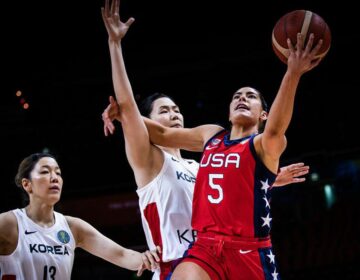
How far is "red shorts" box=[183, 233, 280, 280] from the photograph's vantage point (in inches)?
122

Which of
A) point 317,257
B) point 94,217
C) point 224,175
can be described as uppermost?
point 224,175

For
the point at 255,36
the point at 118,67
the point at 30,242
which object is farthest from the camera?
the point at 255,36

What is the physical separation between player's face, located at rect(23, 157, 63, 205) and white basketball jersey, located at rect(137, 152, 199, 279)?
2.91 ft

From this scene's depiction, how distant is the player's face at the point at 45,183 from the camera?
168 inches

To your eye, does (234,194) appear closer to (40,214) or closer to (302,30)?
(302,30)

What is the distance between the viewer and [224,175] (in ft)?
10.8

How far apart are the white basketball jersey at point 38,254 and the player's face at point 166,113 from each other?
3.71ft

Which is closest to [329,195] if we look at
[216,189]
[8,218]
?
[8,218]

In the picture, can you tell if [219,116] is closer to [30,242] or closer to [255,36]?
[255,36]

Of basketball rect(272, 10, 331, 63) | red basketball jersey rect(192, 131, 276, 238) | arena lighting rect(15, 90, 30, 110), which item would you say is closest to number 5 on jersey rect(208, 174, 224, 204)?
red basketball jersey rect(192, 131, 276, 238)

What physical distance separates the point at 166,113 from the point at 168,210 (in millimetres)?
879

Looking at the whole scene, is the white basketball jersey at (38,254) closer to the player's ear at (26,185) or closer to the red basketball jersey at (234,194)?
the player's ear at (26,185)

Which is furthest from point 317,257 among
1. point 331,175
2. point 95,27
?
point 95,27

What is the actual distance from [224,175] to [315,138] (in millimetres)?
7472
